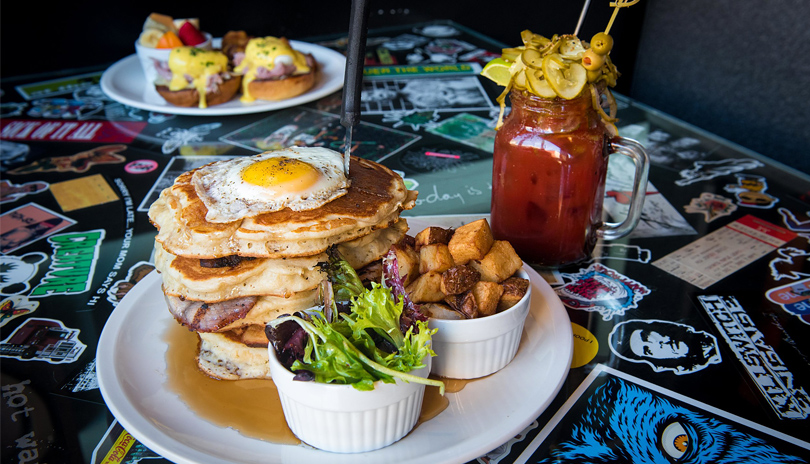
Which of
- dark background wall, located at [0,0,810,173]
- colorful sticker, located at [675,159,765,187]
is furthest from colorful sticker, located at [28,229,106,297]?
dark background wall, located at [0,0,810,173]

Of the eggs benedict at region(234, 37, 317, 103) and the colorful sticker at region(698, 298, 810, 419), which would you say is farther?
the eggs benedict at region(234, 37, 317, 103)

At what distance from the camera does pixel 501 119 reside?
5.80ft

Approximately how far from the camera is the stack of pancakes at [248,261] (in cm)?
129

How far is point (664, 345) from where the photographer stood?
153cm

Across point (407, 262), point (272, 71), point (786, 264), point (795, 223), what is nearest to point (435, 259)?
point (407, 262)

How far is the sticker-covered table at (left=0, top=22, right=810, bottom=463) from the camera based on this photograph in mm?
1265

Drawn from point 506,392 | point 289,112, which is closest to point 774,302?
point 506,392

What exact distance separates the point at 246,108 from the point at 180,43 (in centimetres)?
71

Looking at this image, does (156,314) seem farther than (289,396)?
Yes

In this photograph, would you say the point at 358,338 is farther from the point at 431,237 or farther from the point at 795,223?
the point at 795,223

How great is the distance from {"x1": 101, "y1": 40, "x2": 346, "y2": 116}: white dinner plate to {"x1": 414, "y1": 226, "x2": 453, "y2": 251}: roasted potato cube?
5.52 feet

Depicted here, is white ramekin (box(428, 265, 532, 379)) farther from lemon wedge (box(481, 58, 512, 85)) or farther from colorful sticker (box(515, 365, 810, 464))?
lemon wedge (box(481, 58, 512, 85))

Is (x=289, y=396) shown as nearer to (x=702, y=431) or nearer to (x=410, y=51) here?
(x=702, y=431)

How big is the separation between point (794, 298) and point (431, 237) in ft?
3.58
